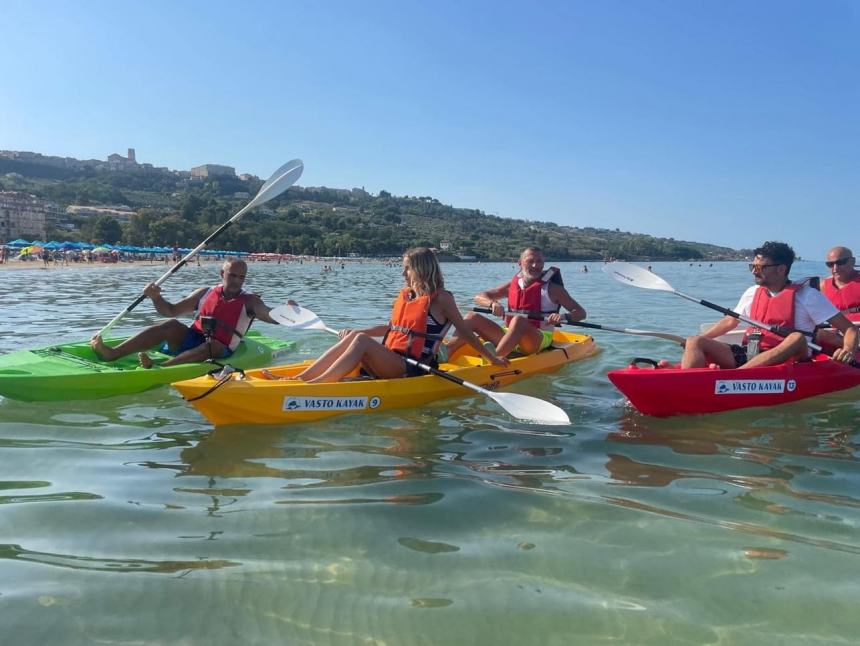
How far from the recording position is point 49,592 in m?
2.59

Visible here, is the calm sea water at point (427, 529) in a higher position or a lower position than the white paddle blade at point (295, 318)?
lower

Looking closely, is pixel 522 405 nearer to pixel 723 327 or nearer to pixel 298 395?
pixel 298 395

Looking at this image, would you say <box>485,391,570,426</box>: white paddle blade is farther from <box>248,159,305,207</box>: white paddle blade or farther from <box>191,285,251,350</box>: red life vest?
<box>248,159,305,207</box>: white paddle blade

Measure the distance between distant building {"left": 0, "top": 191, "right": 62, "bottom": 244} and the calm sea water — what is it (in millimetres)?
101510

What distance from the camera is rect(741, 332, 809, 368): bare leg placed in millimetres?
5551

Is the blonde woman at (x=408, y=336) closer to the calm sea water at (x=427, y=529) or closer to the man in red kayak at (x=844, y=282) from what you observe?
the calm sea water at (x=427, y=529)

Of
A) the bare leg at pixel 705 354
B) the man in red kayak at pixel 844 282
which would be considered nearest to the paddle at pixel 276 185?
the bare leg at pixel 705 354

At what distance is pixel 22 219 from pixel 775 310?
351 feet

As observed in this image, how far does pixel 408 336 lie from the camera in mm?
5656

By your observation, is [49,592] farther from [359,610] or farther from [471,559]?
[471,559]

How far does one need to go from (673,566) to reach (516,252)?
112 meters

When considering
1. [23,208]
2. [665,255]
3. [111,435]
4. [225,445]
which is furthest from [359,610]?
[665,255]

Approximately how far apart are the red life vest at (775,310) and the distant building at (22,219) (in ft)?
336

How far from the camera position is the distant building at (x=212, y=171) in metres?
184
